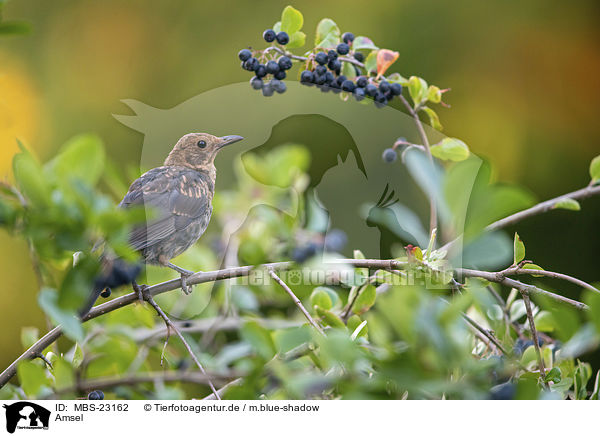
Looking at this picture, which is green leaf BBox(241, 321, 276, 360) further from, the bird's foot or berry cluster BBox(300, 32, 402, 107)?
berry cluster BBox(300, 32, 402, 107)

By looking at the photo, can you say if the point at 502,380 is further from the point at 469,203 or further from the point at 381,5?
the point at 381,5

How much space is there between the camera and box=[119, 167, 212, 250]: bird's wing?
1352 millimetres

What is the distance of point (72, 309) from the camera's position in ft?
2.22

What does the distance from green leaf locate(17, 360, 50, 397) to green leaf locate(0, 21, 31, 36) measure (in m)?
0.55

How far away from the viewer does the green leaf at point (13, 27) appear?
64 centimetres

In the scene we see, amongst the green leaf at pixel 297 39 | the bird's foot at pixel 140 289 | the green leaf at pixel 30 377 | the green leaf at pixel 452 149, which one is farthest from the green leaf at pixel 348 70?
the green leaf at pixel 30 377

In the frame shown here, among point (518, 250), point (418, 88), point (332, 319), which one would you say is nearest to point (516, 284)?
point (518, 250)

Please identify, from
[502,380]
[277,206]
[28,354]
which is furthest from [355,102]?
[28,354]

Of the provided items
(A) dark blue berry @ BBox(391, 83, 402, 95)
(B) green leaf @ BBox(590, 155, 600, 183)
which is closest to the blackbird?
(A) dark blue berry @ BBox(391, 83, 402, 95)

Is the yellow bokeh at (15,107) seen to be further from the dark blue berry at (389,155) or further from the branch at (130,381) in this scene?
the dark blue berry at (389,155)

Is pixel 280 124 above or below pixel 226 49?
below

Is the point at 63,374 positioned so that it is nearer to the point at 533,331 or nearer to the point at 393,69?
the point at 533,331

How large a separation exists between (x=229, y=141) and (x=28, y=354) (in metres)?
0.74
